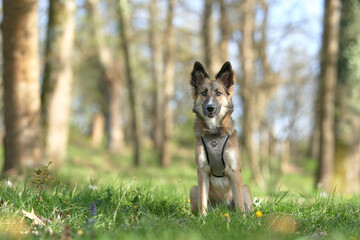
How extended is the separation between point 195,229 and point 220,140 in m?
1.18

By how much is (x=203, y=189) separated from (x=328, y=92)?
7.98 m

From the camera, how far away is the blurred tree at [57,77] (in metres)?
9.29

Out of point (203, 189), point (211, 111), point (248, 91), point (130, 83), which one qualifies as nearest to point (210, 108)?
point (211, 111)

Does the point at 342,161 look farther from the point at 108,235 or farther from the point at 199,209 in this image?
the point at 108,235

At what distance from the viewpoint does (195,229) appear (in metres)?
3.33

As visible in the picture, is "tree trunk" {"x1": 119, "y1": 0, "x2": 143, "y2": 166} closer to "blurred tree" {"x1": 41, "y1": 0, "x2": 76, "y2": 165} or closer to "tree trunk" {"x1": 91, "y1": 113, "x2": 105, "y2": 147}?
"blurred tree" {"x1": 41, "y1": 0, "x2": 76, "y2": 165}

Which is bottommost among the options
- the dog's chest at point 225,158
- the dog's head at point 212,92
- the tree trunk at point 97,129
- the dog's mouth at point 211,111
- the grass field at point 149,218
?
the tree trunk at point 97,129

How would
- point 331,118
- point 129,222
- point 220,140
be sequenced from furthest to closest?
point 331,118 < point 220,140 < point 129,222

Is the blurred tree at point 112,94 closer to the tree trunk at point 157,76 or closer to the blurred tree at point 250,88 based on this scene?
the tree trunk at point 157,76

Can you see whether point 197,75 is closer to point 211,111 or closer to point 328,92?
point 211,111

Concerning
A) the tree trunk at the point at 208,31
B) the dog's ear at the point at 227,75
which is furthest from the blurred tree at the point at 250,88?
the dog's ear at the point at 227,75

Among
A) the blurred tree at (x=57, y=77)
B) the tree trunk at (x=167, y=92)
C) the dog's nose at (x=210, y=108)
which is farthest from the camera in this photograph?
the tree trunk at (x=167, y=92)

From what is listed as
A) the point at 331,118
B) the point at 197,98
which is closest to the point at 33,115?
the point at 197,98

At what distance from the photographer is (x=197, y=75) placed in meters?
4.37
